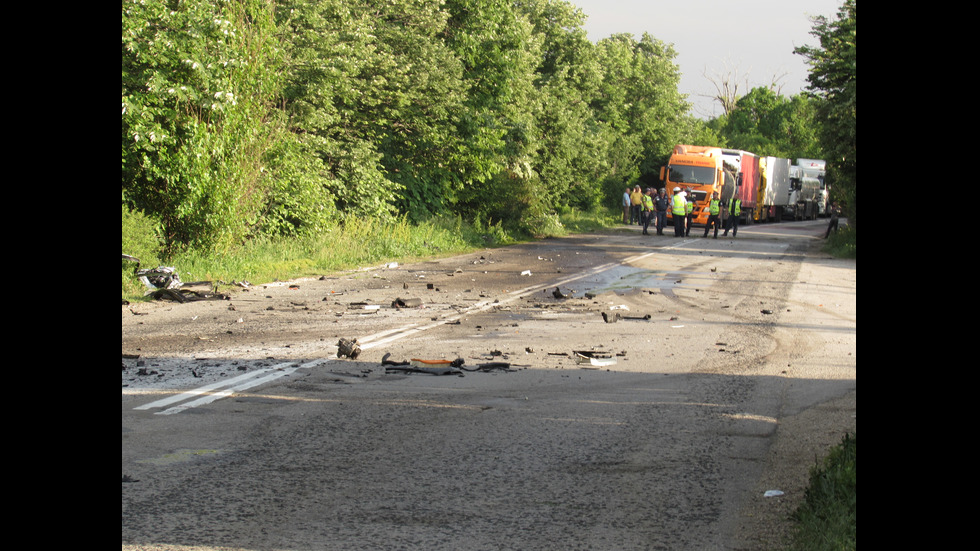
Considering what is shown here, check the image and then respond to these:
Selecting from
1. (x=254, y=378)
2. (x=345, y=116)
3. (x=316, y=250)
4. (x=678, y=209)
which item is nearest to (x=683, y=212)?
(x=678, y=209)

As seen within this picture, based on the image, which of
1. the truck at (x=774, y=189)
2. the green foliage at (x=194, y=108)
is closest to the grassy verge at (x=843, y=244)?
the green foliage at (x=194, y=108)

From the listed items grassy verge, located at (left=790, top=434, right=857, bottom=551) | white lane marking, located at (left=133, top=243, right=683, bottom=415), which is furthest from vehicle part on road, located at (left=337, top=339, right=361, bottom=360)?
grassy verge, located at (left=790, top=434, right=857, bottom=551)

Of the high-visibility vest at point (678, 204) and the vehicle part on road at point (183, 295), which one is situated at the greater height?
the high-visibility vest at point (678, 204)

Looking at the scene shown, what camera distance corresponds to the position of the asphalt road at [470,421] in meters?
4.59

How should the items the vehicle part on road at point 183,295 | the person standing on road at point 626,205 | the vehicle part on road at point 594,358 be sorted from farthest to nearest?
1. the person standing on road at point 626,205
2. the vehicle part on road at point 183,295
3. the vehicle part on road at point 594,358

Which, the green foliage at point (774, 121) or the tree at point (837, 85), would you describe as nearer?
the tree at point (837, 85)

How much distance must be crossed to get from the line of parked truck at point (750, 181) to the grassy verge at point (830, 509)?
35601 millimetres

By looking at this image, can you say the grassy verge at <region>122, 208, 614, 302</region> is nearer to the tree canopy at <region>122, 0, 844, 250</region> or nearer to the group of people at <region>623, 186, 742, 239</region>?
the tree canopy at <region>122, 0, 844, 250</region>

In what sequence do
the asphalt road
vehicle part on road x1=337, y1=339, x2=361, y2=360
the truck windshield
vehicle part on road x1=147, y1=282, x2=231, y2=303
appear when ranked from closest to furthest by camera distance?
the asphalt road < vehicle part on road x1=337, y1=339, x2=361, y2=360 < vehicle part on road x1=147, y1=282, x2=231, y2=303 < the truck windshield

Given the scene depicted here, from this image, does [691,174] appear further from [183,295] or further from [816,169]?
[183,295]

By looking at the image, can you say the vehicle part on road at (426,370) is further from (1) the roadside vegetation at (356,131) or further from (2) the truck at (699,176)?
(2) the truck at (699,176)

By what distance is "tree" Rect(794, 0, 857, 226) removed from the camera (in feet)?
90.8
